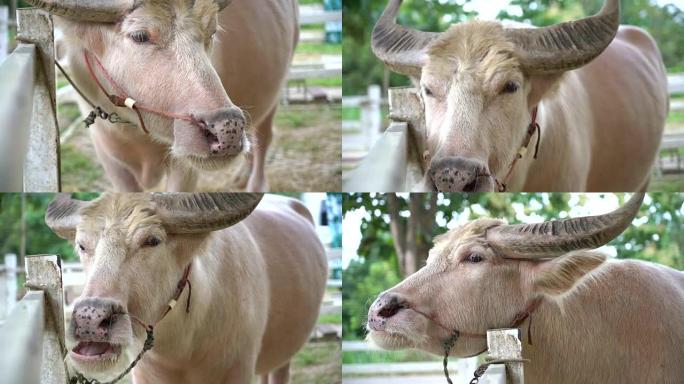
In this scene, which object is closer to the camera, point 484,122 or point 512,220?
point 484,122

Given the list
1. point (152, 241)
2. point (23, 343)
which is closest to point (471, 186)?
point (152, 241)

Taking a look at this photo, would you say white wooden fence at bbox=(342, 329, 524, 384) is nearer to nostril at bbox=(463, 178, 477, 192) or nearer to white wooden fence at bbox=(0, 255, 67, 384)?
nostril at bbox=(463, 178, 477, 192)

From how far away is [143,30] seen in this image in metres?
3.85

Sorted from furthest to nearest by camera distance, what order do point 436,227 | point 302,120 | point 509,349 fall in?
point 436,227
point 302,120
point 509,349

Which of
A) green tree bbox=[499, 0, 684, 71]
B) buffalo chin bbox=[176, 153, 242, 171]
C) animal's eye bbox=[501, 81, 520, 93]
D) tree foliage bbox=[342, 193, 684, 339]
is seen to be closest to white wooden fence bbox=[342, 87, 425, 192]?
animal's eye bbox=[501, 81, 520, 93]

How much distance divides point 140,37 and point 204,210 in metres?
0.81

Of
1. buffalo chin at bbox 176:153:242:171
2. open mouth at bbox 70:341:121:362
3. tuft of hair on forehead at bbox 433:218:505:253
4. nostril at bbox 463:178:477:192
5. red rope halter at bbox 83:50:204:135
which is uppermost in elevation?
red rope halter at bbox 83:50:204:135

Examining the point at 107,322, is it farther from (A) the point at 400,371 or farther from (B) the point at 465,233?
(A) the point at 400,371

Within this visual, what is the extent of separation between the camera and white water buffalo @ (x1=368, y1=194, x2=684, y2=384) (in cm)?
378

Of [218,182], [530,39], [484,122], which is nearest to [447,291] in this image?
[484,122]

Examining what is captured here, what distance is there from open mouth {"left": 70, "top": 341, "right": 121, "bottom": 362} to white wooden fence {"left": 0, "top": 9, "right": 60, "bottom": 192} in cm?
67

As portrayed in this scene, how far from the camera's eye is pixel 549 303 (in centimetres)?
404

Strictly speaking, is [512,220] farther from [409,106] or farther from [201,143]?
[201,143]

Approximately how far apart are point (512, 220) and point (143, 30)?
15.7 feet
